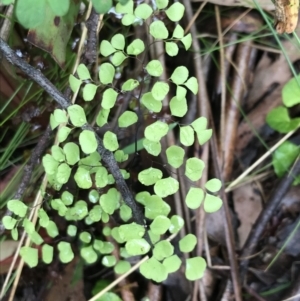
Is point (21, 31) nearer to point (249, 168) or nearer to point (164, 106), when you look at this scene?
point (164, 106)

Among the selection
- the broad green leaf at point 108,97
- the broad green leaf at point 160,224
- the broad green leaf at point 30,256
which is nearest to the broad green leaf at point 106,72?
the broad green leaf at point 108,97

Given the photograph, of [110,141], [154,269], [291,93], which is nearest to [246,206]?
[291,93]

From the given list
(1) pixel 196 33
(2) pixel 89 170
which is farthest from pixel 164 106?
(2) pixel 89 170

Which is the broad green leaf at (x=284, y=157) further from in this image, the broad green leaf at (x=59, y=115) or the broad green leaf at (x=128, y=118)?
the broad green leaf at (x=59, y=115)

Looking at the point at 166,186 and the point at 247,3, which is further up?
the point at 247,3

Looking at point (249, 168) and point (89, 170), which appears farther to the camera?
point (249, 168)

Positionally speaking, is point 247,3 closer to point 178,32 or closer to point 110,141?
point 178,32
